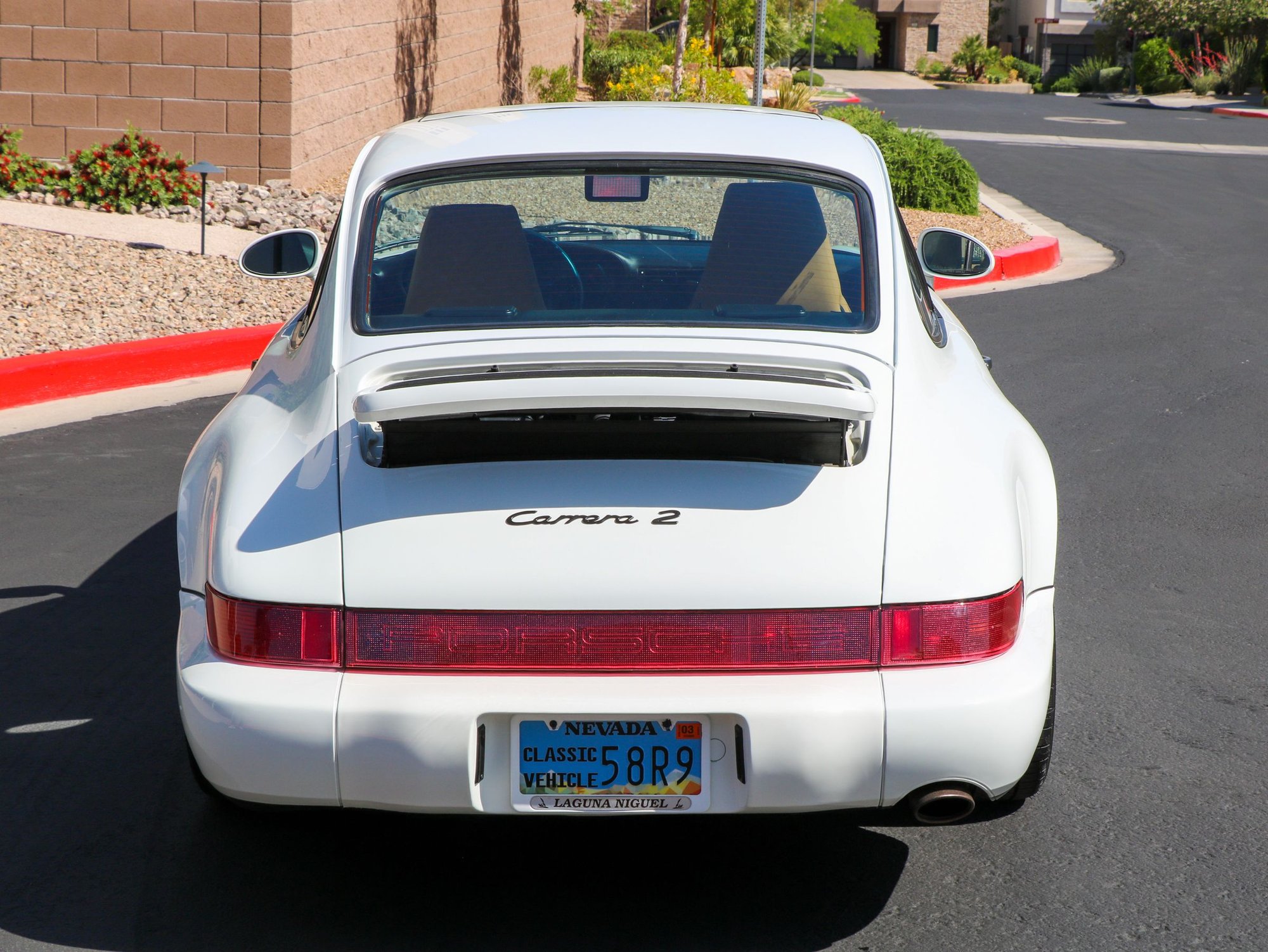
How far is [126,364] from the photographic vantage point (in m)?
8.05

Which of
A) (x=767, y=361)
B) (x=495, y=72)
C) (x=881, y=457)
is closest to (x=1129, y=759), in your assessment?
(x=881, y=457)

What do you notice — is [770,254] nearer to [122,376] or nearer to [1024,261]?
[122,376]

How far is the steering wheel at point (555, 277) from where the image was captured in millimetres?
3439

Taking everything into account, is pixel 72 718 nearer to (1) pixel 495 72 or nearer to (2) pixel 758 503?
(2) pixel 758 503

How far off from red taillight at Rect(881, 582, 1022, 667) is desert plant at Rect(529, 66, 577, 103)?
21.8m

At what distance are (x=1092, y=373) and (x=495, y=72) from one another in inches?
611

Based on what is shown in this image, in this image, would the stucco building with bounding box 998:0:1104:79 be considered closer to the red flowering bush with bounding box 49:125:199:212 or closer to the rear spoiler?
the red flowering bush with bounding box 49:125:199:212

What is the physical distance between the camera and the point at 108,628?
460 centimetres

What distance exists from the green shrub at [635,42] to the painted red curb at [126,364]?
26.8 meters

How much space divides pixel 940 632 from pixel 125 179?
11.3 m

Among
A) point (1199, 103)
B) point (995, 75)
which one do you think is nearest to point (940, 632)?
point (1199, 103)

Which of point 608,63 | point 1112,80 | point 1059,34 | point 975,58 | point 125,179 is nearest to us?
point 125,179

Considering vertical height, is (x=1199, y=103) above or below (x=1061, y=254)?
above

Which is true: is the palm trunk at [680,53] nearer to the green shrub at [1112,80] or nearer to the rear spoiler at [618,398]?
the rear spoiler at [618,398]
